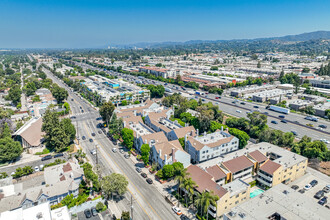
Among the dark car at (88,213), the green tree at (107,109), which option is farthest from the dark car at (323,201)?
the green tree at (107,109)

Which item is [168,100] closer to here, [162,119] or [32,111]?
[162,119]

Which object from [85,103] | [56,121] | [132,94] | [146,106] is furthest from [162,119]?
[85,103]

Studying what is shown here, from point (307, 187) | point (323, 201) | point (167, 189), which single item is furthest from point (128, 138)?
point (323, 201)

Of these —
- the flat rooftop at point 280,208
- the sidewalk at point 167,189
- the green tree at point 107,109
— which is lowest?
the sidewalk at point 167,189

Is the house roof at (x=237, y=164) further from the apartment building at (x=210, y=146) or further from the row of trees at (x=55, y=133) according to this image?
the row of trees at (x=55, y=133)

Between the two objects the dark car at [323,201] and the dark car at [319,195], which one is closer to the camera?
the dark car at [323,201]

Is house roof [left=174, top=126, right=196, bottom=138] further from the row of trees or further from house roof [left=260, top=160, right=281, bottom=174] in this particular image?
the row of trees

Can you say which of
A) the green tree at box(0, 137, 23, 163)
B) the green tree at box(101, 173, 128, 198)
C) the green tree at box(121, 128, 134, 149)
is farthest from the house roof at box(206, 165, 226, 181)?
the green tree at box(0, 137, 23, 163)
